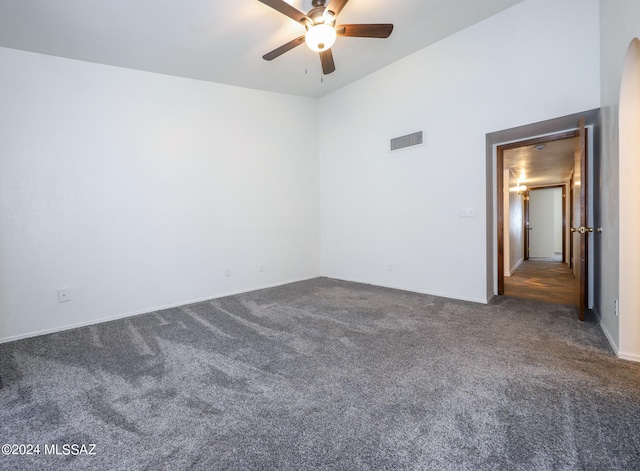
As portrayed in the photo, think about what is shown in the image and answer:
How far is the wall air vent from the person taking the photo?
3.79 m

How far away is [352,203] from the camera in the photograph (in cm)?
473

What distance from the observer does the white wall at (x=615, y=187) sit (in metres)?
1.98

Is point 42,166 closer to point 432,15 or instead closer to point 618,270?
point 432,15

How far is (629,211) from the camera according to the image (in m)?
2.02

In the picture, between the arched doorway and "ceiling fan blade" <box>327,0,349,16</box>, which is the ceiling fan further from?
the arched doorway

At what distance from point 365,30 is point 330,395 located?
2.90 metres

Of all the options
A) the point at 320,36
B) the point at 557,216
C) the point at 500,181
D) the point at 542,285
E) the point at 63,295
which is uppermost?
the point at 320,36

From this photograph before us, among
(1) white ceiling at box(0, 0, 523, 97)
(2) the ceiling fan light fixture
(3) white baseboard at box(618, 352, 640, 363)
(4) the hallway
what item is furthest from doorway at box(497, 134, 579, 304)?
(2) the ceiling fan light fixture

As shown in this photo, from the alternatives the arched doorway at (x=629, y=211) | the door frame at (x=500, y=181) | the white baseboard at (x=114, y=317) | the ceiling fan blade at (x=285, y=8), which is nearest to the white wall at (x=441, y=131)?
the door frame at (x=500, y=181)

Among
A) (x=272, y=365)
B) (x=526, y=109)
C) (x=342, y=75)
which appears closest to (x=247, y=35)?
(x=342, y=75)

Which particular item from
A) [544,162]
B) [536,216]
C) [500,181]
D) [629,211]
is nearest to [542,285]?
[500,181]

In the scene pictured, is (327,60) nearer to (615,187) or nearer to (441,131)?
(441,131)

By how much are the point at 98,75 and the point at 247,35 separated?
1776 millimetres

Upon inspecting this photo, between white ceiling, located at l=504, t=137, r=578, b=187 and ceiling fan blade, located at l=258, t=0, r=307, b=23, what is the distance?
140 inches
